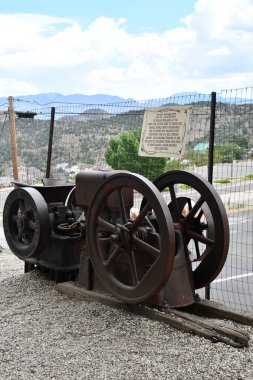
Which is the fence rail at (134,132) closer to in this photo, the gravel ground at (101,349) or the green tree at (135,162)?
the green tree at (135,162)

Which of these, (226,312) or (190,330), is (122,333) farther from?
(226,312)

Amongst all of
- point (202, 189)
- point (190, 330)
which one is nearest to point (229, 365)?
point (190, 330)

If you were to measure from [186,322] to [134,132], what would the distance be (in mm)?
5617

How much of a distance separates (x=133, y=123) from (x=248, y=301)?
3407 mm

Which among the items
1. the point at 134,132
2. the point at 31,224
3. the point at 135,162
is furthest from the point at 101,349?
the point at 135,162

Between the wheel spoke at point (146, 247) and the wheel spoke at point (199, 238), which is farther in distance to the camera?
the wheel spoke at point (199, 238)

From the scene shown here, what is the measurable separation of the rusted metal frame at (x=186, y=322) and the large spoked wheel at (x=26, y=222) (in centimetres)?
90

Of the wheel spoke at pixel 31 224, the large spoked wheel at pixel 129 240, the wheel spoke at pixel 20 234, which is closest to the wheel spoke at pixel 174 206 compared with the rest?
the large spoked wheel at pixel 129 240

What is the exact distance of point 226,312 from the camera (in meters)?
4.43

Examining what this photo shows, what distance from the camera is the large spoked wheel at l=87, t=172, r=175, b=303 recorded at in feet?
13.3

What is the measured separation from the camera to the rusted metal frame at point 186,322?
386 centimetres

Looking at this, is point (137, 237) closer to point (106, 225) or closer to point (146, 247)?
point (146, 247)

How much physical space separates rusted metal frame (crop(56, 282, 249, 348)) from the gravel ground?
0.05 m

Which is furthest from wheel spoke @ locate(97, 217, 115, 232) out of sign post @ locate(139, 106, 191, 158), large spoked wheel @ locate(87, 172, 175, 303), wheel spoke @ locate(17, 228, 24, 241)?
sign post @ locate(139, 106, 191, 158)
